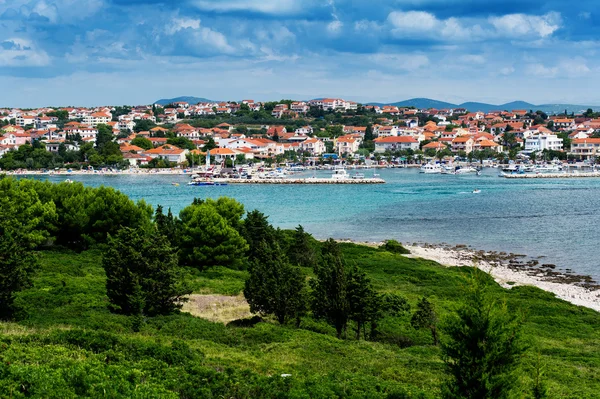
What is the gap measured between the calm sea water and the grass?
14.5 meters

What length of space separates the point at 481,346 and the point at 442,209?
135 feet

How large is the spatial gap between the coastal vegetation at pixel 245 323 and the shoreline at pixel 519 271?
1410 millimetres

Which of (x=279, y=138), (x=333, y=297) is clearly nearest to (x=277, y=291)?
(x=333, y=297)

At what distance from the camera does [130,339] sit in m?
10.6

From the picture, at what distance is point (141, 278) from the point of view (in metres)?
14.0

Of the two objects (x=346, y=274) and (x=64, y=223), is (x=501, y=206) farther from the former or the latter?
(x=346, y=274)

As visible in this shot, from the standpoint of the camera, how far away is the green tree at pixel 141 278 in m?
13.9

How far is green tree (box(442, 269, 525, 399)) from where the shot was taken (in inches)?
292

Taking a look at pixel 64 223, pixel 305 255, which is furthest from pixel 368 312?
pixel 64 223

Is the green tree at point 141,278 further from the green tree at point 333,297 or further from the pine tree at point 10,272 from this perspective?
the green tree at point 333,297

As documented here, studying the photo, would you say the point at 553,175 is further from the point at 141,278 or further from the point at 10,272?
the point at 10,272

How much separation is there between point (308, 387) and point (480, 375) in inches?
96.3

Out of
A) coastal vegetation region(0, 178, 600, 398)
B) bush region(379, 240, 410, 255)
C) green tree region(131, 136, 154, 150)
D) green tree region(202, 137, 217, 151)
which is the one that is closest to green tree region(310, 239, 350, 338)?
coastal vegetation region(0, 178, 600, 398)

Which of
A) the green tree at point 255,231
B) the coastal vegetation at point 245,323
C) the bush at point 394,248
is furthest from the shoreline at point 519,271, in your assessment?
the green tree at point 255,231
